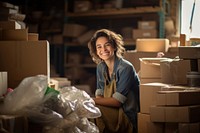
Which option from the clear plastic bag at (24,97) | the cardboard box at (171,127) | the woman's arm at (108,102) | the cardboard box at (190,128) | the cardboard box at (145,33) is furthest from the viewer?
the cardboard box at (145,33)

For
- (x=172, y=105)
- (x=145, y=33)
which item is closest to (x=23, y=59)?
(x=172, y=105)

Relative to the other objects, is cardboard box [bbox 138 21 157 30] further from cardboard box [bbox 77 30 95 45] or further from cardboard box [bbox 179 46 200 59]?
cardboard box [bbox 179 46 200 59]

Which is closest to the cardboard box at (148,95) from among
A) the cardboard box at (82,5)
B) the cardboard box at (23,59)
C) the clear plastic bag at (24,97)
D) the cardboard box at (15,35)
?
the cardboard box at (23,59)

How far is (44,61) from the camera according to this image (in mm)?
2549

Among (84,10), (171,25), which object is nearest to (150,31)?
(171,25)

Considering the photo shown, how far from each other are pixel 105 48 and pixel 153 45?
36.2 inches

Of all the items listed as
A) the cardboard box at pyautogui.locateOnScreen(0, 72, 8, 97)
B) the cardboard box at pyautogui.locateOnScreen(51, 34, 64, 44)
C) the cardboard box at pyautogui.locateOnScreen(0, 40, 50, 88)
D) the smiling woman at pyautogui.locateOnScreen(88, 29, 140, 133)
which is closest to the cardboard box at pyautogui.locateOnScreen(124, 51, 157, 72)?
the smiling woman at pyautogui.locateOnScreen(88, 29, 140, 133)

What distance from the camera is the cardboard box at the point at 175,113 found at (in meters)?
2.18

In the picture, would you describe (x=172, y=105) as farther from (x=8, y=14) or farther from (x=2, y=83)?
(x=8, y=14)

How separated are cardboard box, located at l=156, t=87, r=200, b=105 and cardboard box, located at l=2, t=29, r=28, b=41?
1096 mm

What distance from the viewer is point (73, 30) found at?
16.9 ft

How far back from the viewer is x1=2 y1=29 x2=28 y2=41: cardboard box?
8.71 feet

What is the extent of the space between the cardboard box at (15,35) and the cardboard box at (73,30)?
2.48 m

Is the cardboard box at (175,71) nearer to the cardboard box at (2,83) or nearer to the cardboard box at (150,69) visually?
the cardboard box at (150,69)
